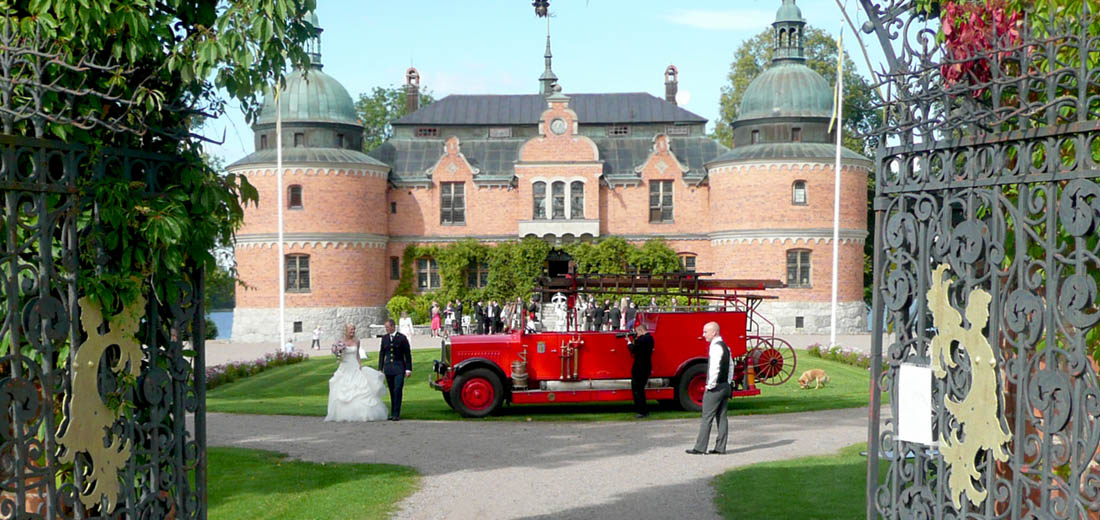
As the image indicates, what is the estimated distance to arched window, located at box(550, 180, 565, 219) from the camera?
44562 mm

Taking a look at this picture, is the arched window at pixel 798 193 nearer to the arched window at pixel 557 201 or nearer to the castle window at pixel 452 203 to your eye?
the arched window at pixel 557 201

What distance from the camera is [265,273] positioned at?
42.6 m

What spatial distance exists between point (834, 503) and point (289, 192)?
36.0 meters

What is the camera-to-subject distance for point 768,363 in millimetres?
18484

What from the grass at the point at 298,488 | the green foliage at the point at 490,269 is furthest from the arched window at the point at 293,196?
the grass at the point at 298,488

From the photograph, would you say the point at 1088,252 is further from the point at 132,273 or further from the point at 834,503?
the point at 834,503

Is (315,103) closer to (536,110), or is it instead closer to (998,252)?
(536,110)

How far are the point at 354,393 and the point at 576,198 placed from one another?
29.1m

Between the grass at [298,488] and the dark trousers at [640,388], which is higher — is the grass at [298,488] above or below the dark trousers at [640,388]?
below

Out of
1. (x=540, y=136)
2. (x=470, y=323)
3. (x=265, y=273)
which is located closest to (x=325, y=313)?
(x=265, y=273)

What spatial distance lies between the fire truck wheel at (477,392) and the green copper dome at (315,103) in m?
29.2

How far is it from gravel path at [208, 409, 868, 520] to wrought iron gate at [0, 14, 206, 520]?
3.91 m

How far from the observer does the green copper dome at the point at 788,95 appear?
4309 centimetres

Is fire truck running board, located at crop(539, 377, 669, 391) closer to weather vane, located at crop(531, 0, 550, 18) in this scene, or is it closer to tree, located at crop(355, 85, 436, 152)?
weather vane, located at crop(531, 0, 550, 18)
